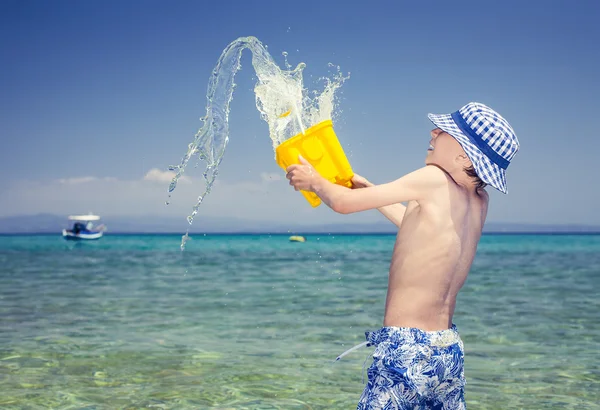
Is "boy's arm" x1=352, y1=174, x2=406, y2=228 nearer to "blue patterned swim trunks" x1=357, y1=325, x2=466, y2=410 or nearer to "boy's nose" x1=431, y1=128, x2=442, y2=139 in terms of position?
"boy's nose" x1=431, y1=128, x2=442, y2=139

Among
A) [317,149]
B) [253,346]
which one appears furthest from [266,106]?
[253,346]

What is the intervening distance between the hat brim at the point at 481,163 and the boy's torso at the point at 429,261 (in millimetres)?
112

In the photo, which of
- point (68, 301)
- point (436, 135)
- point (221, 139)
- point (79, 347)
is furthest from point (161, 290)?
point (436, 135)

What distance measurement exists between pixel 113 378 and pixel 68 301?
6.26 m

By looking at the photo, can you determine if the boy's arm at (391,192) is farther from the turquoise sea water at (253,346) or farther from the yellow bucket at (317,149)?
the turquoise sea water at (253,346)

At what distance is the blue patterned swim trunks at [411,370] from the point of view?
2.25m

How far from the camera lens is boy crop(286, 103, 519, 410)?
2.27m

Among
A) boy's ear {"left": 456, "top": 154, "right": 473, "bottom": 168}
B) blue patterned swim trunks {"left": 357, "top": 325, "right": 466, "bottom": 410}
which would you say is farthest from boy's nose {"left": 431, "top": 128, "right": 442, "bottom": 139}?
blue patterned swim trunks {"left": 357, "top": 325, "right": 466, "bottom": 410}

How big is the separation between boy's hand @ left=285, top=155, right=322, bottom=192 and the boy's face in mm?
412

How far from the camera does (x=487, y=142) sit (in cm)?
233

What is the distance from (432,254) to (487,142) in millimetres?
424

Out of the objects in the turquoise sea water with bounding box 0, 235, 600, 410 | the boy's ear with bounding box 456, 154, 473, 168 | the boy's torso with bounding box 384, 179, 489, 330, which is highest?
the boy's ear with bounding box 456, 154, 473, 168

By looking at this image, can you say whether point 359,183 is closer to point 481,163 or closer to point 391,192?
point 391,192

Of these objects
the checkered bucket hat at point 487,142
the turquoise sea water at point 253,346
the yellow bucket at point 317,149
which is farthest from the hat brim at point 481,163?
the turquoise sea water at point 253,346
